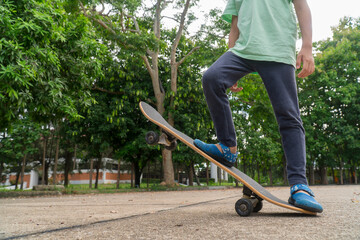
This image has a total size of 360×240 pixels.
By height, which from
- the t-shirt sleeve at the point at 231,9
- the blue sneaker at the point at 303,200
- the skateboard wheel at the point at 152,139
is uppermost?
the t-shirt sleeve at the point at 231,9

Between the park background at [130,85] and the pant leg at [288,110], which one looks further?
the park background at [130,85]

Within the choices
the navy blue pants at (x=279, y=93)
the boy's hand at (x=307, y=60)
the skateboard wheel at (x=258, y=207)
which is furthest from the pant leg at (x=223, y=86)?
the skateboard wheel at (x=258, y=207)

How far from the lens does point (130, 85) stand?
12.5 m

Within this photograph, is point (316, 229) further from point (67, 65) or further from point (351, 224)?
point (67, 65)

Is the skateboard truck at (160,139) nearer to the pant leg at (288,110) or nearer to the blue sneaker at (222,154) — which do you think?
the blue sneaker at (222,154)

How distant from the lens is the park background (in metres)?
5.97

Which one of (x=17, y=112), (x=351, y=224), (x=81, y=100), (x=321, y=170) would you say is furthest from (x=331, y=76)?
(x=351, y=224)

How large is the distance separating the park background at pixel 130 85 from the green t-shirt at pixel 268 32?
4.61m

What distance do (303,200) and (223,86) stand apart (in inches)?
34.8

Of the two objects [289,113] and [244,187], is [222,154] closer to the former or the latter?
[244,187]

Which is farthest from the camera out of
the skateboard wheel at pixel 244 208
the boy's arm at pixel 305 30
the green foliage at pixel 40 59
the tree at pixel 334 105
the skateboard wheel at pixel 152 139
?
the tree at pixel 334 105

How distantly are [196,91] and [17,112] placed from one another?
24.4 ft

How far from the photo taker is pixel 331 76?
66.9 ft

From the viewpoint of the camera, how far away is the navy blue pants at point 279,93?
1.89 m
